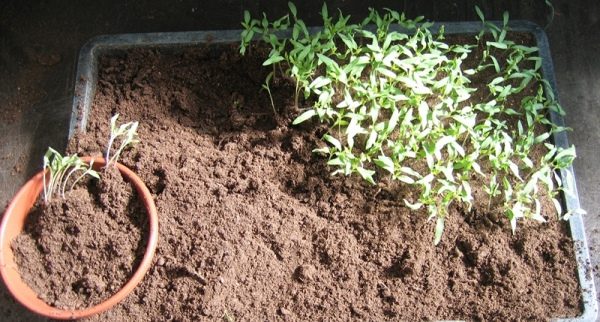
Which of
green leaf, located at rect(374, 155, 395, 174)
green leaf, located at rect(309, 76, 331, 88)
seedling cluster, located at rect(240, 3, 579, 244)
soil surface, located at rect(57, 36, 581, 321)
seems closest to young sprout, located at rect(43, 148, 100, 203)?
soil surface, located at rect(57, 36, 581, 321)

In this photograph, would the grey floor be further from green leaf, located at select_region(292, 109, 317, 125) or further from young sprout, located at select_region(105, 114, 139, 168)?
green leaf, located at select_region(292, 109, 317, 125)

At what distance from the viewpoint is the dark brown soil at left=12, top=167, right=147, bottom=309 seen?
77.0 inches

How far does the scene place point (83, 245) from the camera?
1.99 metres

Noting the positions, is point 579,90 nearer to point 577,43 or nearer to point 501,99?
point 577,43

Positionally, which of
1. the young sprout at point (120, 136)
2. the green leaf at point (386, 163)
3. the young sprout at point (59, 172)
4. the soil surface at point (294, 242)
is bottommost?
the soil surface at point (294, 242)

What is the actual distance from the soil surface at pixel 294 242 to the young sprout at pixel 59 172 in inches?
5.5

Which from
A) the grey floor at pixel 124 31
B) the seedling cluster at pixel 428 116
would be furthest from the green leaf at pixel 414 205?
the grey floor at pixel 124 31

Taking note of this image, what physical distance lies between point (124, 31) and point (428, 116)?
154 cm

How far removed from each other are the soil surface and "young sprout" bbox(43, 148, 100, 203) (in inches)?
5.5

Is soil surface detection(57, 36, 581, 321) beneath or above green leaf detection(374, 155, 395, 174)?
beneath

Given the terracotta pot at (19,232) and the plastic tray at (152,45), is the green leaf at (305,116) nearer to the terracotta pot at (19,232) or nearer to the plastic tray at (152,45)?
the plastic tray at (152,45)

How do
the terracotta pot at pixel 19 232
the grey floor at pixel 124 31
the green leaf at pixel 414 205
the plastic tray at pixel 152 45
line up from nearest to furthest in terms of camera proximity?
the terracotta pot at pixel 19 232 → the green leaf at pixel 414 205 → the plastic tray at pixel 152 45 → the grey floor at pixel 124 31

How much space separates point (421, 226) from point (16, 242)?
144 cm

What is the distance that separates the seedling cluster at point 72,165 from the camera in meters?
2.00
